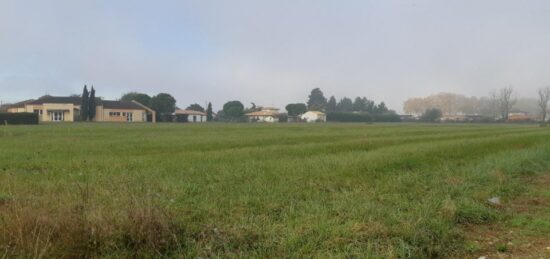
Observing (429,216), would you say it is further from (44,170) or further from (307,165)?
(44,170)

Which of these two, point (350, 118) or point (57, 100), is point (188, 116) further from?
point (350, 118)

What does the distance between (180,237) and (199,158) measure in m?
10.1

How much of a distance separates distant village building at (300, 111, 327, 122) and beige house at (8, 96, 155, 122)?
2100 inches

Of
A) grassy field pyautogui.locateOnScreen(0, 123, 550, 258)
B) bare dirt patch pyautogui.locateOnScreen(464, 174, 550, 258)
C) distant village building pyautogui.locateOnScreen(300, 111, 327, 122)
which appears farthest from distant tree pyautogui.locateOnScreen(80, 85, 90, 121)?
bare dirt patch pyautogui.locateOnScreen(464, 174, 550, 258)

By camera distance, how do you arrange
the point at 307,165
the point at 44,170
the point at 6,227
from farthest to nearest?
the point at 307,165
the point at 44,170
the point at 6,227

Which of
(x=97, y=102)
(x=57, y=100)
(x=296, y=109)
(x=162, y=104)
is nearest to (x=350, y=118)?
(x=296, y=109)

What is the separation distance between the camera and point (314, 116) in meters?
153

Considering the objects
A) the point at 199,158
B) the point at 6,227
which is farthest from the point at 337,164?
the point at 6,227

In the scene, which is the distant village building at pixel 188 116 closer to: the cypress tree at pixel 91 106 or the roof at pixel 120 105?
the roof at pixel 120 105

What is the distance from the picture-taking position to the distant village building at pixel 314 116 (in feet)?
486

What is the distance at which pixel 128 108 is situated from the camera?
111750 millimetres

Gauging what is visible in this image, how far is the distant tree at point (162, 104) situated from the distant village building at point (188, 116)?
2.41 m

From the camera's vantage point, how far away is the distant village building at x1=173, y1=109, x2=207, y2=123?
394ft

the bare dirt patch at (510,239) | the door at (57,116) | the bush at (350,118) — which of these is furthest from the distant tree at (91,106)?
the bare dirt patch at (510,239)
